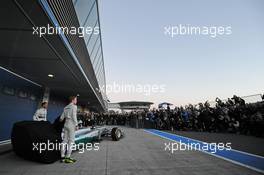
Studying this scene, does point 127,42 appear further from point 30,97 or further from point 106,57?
point 106,57

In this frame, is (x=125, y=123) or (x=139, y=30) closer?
(x=139, y=30)

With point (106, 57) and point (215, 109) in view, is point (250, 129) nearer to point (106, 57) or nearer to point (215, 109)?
point (215, 109)

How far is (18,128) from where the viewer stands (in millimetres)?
4992

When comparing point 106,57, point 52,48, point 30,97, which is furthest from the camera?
point 106,57

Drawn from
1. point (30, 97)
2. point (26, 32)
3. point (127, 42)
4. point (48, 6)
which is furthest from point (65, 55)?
point (127, 42)

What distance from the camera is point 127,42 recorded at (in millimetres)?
13688

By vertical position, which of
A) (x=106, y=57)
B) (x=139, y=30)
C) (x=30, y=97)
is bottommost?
(x=30, y=97)

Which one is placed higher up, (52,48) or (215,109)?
(52,48)

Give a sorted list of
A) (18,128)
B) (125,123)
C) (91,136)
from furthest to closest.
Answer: (125,123) < (91,136) < (18,128)

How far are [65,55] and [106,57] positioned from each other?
67.1 ft

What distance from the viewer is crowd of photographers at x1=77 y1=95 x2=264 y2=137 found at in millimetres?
10312
